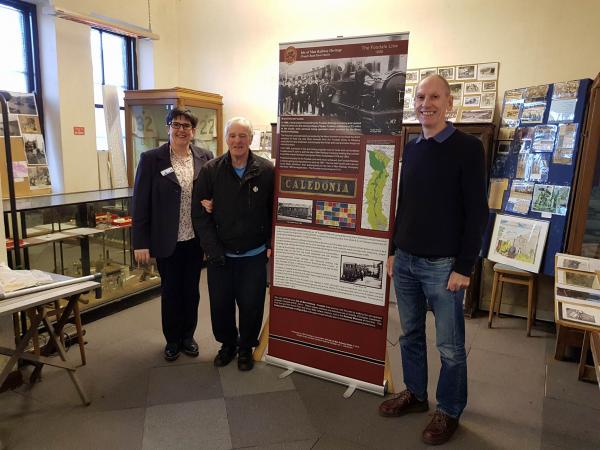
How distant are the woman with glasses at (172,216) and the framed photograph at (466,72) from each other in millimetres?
2572

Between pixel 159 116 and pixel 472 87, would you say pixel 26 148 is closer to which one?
pixel 159 116

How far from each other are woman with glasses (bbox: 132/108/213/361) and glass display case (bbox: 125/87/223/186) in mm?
2127

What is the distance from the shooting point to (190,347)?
3031mm

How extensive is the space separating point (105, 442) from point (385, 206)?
1.87 m

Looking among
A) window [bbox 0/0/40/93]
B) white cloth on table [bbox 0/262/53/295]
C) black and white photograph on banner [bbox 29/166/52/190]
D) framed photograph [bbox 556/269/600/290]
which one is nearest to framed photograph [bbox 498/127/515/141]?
framed photograph [bbox 556/269/600/290]

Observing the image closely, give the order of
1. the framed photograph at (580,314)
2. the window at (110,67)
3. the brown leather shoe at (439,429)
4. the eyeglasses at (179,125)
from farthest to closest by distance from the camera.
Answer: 1. the window at (110,67)
2. the eyeglasses at (179,125)
3. the brown leather shoe at (439,429)
4. the framed photograph at (580,314)

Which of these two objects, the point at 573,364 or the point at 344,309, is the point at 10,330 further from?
the point at 573,364

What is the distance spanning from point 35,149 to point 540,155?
450 centimetres

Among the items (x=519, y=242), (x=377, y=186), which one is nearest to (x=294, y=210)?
(x=377, y=186)

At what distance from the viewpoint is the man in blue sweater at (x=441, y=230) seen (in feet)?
6.37

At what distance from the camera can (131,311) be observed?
152 inches

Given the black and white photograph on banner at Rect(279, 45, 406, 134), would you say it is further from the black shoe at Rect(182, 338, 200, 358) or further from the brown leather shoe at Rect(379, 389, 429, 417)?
the black shoe at Rect(182, 338, 200, 358)

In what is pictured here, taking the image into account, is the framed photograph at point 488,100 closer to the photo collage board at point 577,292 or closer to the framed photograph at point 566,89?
the framed photograph at point 566,89

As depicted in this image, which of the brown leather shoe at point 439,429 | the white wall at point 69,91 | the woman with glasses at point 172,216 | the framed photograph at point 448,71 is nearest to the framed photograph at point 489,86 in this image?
the framed photograph at point 448,71
